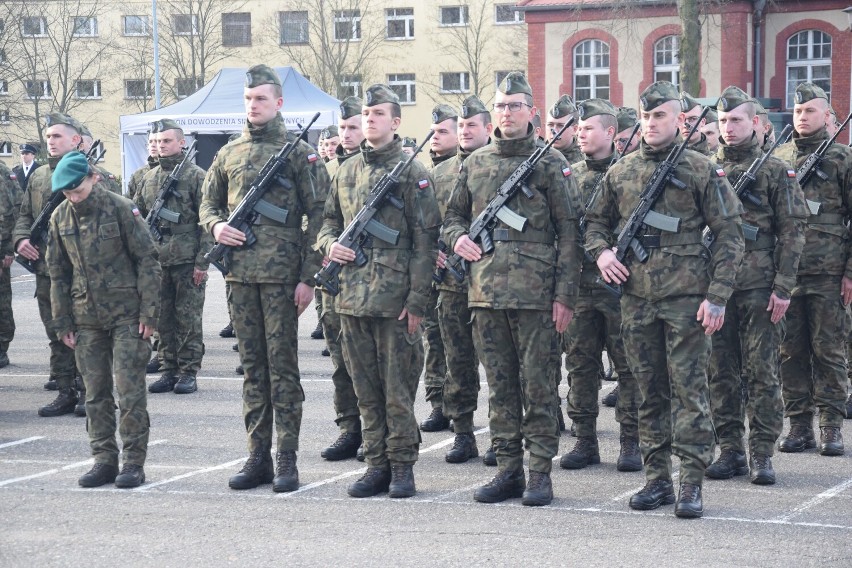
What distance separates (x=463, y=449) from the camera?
29.5 ft

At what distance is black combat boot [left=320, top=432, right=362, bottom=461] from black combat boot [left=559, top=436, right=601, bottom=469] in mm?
1390

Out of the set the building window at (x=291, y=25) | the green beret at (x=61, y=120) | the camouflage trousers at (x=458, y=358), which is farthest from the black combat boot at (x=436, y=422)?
the building window at (x=291, y=25)

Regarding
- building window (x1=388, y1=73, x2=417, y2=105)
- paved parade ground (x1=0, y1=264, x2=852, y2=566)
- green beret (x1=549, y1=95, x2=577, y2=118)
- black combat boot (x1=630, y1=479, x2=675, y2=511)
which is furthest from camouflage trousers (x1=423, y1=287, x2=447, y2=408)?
building window (x1=388, y1=73, x2=417, y2=105)

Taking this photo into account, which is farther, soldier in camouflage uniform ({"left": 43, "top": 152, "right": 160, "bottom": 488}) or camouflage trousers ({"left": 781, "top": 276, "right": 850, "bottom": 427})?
camouflage trousers ({"left": 781, "top": 276, "right": 850, "bottom": 427})

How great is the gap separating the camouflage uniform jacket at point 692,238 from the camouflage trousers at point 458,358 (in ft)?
6.37

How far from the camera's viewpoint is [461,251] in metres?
7.75

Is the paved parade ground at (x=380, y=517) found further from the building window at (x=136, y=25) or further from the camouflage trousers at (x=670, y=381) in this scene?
the building window at (x=136, y=25)

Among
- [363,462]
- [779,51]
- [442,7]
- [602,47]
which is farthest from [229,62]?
[363,462]

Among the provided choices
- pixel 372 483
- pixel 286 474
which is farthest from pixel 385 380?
pixel 286 474

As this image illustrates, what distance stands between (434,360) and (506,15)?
161 ft

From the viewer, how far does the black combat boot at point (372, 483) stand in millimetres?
7867

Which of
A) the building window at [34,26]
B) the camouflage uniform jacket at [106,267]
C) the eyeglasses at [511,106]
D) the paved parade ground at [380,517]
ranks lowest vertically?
the paved parade ground at [380,517]

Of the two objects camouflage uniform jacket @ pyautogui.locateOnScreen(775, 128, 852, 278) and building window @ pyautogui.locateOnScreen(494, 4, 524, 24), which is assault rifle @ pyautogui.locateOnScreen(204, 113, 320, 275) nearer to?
camouflage uniform jacket @ pyautogui.locateOnScreen(775, 128, 852, 278)

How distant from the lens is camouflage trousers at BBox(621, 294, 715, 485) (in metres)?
7.30
